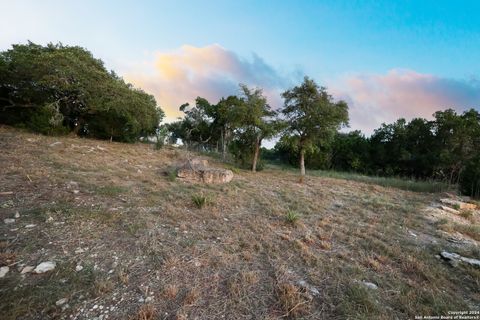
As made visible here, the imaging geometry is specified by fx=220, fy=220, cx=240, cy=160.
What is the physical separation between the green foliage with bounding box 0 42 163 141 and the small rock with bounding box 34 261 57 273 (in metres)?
12.3

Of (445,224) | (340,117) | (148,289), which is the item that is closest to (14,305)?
(148,289)

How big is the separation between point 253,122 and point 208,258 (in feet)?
37.7

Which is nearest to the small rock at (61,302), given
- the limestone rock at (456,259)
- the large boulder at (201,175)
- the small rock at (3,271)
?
the small rock at (3,271)

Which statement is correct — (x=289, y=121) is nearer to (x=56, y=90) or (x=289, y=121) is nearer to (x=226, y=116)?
(x=226, y=116)

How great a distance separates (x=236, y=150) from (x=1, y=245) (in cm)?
1335

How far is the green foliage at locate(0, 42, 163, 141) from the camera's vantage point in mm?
12242

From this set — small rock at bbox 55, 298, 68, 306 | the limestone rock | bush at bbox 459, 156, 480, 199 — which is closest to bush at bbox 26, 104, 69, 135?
small rock at bbox 55, 298, 68, 306

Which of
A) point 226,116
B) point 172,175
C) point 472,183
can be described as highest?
point 226,116

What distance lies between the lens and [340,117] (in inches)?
581

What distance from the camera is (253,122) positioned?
1406 centimetres

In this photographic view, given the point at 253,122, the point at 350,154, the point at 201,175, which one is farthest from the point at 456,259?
the point at 350,154

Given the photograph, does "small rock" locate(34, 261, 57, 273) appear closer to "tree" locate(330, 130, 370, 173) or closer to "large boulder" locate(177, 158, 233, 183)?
"large boulder" locate(177, 158, 233, 183)

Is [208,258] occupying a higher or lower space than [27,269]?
higher

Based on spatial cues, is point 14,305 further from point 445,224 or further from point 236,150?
point 236,150
